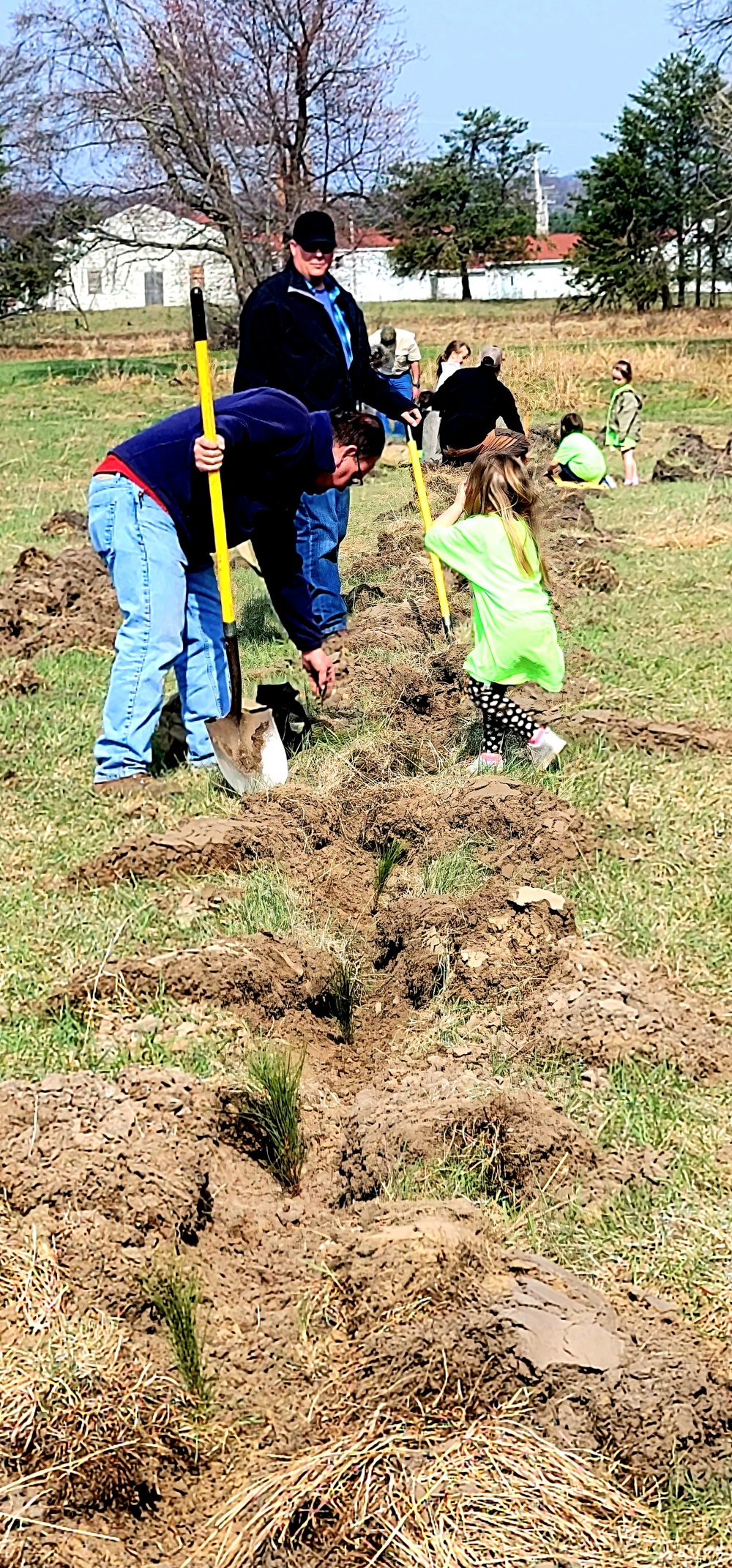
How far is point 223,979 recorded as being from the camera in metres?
4.59

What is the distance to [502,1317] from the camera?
3014 mm

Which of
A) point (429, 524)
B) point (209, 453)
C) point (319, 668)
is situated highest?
point (209, 453)

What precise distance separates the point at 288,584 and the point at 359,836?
1.20 m

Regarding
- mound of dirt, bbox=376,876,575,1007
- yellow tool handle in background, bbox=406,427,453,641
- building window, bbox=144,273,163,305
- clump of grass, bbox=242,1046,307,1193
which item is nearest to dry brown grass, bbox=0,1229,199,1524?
clump of grass, bbox=242,1046,307,1193

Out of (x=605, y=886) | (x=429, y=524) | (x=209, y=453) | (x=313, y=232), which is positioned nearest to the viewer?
(x=605, y=886)

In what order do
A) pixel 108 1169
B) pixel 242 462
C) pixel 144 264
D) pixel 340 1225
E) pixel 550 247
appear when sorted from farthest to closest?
pixel 550 247 → pixel 144 264 → pixel 242 462 → pixel 340 1225 → pixel 108 1169

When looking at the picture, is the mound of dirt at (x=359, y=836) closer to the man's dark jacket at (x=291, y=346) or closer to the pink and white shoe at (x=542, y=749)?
the pink and white shoe at (x=542, y=749)

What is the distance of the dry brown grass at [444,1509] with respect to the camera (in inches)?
104

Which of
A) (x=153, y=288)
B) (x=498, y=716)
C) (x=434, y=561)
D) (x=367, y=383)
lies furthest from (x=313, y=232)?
(x=153, y=288)

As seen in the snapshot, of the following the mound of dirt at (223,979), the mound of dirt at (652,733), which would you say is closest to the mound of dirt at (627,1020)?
the mound of dirt at (223,979)

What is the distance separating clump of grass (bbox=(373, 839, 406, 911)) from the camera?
17.6ft

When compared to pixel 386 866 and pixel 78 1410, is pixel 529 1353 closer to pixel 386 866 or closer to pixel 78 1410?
pixel 78 1410

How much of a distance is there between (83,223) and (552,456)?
721 inches

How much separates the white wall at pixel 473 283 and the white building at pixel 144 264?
889cm
